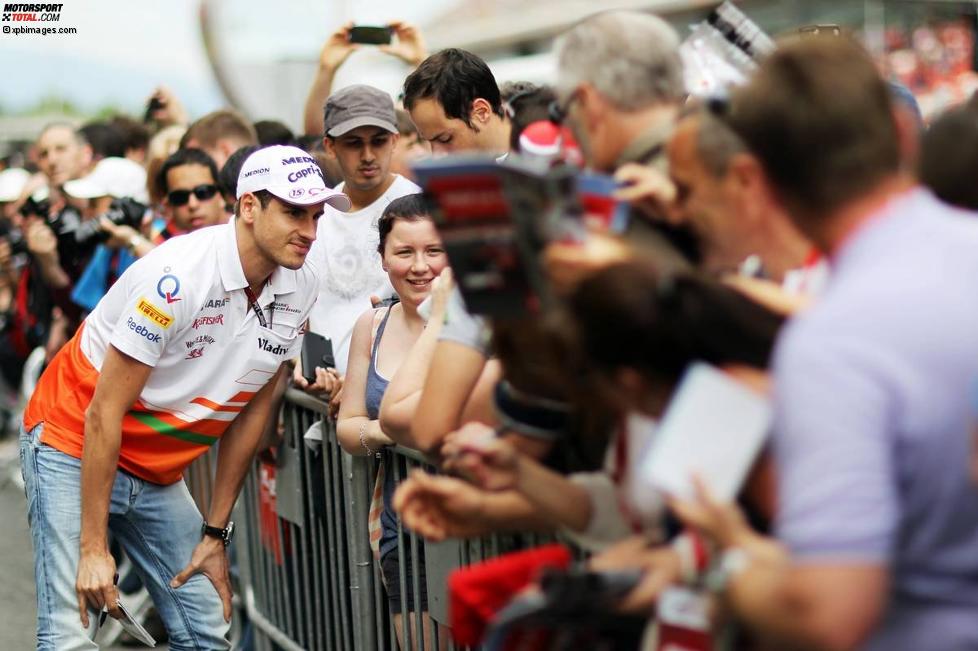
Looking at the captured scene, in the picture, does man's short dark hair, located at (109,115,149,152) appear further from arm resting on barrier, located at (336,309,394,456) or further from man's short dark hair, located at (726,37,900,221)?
man's short dark hair, located at (726,37,900,221)

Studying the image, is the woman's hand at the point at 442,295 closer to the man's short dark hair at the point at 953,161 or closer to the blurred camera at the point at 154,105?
the man's short dark hair at the point at 953,161

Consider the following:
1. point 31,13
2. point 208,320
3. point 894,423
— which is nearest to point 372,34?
point 208,320

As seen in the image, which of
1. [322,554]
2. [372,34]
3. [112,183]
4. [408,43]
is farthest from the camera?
[112,183]

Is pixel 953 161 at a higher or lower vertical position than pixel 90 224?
higher

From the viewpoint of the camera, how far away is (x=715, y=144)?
243 cm

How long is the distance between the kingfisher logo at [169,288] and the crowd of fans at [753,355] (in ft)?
3.85

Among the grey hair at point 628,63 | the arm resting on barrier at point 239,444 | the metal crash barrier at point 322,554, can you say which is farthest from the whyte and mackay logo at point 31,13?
the grey hair at point 628,63

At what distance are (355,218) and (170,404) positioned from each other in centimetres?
118

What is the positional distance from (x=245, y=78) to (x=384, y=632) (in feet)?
19.0

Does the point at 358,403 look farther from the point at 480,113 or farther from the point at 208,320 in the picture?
the point at 480,113

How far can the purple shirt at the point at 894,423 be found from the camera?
1.85m

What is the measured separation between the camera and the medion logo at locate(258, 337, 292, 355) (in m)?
4.93

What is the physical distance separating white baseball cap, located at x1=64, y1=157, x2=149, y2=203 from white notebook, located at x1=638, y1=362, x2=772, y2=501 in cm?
638

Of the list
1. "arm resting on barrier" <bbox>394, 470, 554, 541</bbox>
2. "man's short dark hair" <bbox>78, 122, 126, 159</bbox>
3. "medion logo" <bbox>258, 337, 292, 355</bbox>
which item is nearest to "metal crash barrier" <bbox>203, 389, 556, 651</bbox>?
"medion logo" <bbox>258, 337, 292, 355</bbox>
